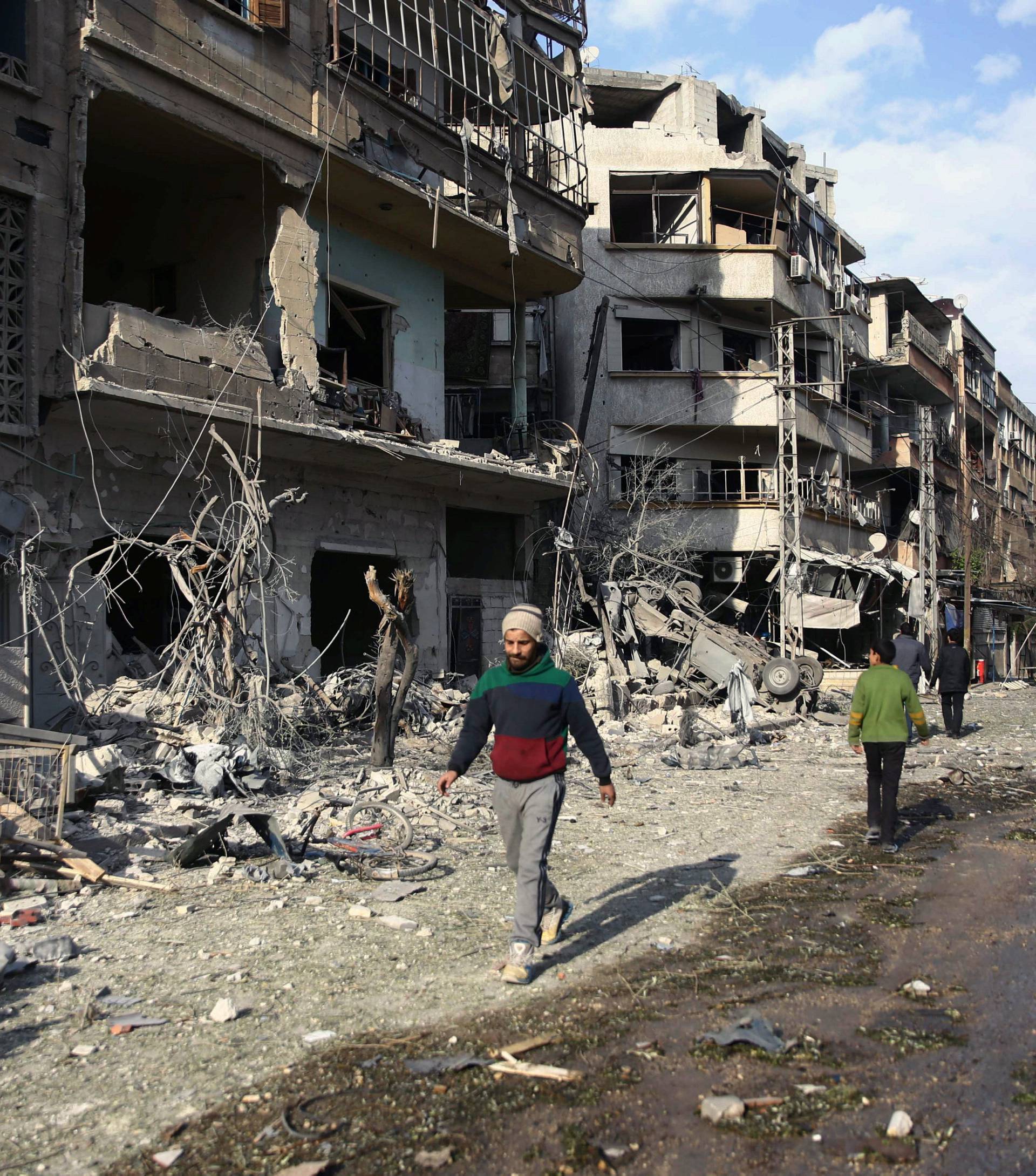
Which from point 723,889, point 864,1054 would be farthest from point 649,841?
point 864,1054

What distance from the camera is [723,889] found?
6410 mm

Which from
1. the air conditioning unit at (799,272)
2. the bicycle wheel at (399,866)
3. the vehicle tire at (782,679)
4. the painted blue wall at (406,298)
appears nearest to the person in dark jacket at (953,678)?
the vehicle tire at (782,679)

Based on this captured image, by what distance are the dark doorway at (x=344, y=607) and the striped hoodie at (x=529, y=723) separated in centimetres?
1305

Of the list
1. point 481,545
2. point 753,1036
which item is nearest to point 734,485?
point 481,545

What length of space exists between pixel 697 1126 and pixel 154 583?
13.4 meters

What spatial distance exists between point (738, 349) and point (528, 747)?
25.1 m

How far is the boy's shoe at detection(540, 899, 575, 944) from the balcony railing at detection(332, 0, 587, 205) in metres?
12.6

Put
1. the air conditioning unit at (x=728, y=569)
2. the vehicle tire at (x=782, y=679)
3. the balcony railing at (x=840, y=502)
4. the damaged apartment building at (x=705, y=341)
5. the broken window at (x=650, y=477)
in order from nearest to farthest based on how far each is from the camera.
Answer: the vehicle tire at (x=782, y=679) → the broken window at (x=650, y=477) → the damaged apartment building at (x=705, y=341) → the air conditioning unit at (x=728, y=569) → the balcony railing at (x=840, y=502)

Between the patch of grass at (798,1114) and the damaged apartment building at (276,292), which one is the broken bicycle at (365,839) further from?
the patch of grass at (798,1114)

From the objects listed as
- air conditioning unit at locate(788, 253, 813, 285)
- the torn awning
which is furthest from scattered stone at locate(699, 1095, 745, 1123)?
air conditioning unit at locate(788, 253, 813, 285)

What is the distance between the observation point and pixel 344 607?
19125 millimetres

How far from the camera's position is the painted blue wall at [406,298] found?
15.4 meters

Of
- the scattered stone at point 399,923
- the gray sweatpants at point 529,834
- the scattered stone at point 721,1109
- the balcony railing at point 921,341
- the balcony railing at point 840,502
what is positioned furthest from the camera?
the balcony railing at point 921,341

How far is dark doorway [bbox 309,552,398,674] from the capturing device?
Answer: 60.6 ft
